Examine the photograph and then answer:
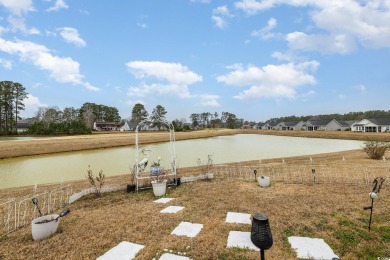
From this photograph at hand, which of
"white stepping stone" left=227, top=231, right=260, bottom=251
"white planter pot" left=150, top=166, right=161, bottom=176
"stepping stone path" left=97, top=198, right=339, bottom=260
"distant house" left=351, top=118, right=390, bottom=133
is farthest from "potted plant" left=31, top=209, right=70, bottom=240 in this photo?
"distant house" left=351, top=118, right=390, bottom=133

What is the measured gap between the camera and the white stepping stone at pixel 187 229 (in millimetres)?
4824

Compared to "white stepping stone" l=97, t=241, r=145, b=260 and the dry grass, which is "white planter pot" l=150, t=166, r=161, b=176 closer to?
the dry grass

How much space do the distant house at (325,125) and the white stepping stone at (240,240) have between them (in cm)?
7895

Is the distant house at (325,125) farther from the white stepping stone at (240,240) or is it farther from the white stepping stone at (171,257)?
the white stepping stone at (171,257)

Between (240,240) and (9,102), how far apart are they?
214ft

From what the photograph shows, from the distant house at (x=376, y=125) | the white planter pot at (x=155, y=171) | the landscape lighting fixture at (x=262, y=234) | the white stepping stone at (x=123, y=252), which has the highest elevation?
the distant house at (x=376, y=125)

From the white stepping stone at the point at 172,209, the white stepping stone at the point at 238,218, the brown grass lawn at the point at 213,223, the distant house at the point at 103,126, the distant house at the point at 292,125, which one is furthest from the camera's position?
the distant house at the point at 292,125

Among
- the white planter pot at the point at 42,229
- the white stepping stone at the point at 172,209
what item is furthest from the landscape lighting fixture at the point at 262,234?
the white planter pot at the point at 42,229

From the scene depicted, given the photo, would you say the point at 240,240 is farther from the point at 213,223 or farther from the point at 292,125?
the point at 292,125

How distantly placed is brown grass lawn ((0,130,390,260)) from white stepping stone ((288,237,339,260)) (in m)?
0.13

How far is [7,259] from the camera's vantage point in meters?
4.08

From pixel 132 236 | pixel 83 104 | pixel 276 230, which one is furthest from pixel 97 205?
pixel 83 104

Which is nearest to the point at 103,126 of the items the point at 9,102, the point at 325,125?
the point at 9,102

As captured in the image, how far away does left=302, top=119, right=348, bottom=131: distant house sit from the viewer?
70.7m
